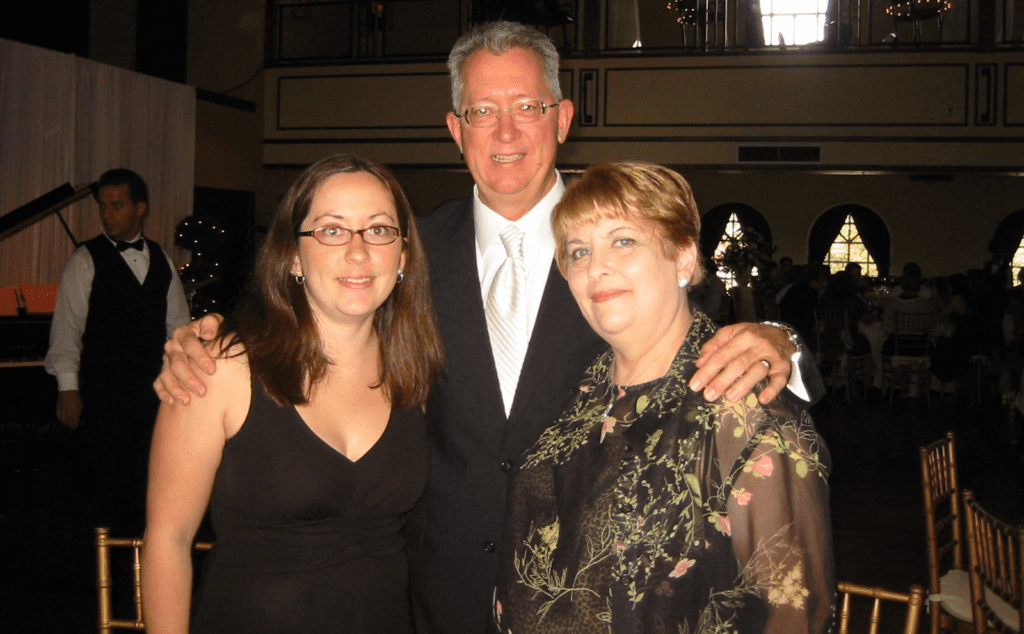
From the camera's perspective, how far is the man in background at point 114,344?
12.7 feet

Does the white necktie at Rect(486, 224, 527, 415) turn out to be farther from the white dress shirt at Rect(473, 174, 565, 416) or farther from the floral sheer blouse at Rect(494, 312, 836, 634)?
the floral sheer blouse at Rect(494, 312, 836, 634)

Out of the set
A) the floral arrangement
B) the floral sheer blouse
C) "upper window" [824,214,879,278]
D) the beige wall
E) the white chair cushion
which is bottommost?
the white chair cushion

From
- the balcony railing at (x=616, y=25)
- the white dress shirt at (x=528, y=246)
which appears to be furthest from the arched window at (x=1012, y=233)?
the white dress shirt at (x=528, y=246)

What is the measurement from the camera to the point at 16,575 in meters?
4.17

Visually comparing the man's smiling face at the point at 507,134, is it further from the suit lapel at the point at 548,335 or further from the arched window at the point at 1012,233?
the arched window at the point at 1012,233

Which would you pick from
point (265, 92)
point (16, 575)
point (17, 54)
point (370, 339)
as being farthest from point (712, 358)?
point (265, 92)

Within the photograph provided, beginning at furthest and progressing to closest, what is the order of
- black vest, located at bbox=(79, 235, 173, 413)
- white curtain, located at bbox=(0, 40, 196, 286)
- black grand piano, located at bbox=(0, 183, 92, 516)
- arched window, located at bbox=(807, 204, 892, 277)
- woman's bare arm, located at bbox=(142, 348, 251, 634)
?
arched window, located at bbox=(807, 204, 892, 277)
white curtain, located at bbox=(0, 40, 196, 286)
black grand piano, located at bbox=(0, 183, 92, 516)
black vest, located at bbox=(79, 235, 173, 413)
woman's bare arm, located at bbox=(142, 348, 251, 634)

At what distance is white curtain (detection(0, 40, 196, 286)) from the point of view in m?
8.22

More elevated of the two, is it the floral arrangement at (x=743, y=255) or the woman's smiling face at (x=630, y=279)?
the floral arrangement at (x=743, y=255)

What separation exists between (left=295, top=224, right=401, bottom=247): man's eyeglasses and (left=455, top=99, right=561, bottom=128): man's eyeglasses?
1.34 feet

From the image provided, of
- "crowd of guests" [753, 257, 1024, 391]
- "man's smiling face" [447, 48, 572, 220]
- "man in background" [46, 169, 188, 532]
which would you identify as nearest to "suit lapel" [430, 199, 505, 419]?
"man's smiling face" [447, 48, 572, 220]

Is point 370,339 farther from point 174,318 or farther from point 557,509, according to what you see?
point 174,318

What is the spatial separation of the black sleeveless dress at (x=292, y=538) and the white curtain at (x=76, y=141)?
6797 millimetres

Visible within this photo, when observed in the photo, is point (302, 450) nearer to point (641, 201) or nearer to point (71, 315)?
point (641, 201)
